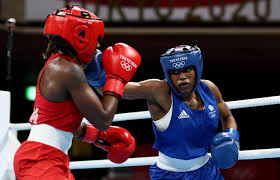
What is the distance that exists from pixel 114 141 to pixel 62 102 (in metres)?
0.41

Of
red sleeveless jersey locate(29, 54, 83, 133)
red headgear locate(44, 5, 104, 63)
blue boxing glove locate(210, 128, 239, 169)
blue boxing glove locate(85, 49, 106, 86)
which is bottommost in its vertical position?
blue boxing glove locate(210, 128, 239, 169)

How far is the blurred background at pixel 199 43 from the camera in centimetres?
531

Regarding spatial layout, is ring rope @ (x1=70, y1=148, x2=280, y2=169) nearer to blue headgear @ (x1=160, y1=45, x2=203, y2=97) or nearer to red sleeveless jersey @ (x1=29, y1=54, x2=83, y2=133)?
blue headgear @ (x1=160, y1=45, x2=203, y2=97)

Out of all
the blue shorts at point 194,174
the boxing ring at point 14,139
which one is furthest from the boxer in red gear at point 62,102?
the boxing ring at point 14,139

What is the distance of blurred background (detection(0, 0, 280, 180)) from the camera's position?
5.31 m

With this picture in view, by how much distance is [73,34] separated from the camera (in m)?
1.63

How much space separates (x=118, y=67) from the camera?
5.56ft

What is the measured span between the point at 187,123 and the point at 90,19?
0.67 metres

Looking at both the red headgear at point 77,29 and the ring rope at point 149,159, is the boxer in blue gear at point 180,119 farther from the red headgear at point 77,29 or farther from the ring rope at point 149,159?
the red headgear at point 77,29

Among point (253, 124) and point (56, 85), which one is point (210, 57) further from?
point (56, 85)

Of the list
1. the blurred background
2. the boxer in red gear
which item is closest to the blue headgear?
the boxer in red gear

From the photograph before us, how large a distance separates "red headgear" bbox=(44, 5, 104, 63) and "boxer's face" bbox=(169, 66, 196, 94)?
474 millimetres

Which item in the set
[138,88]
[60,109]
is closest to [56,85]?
[60,109]

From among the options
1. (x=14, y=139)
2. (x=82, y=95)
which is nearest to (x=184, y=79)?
(x=82, y=95)
